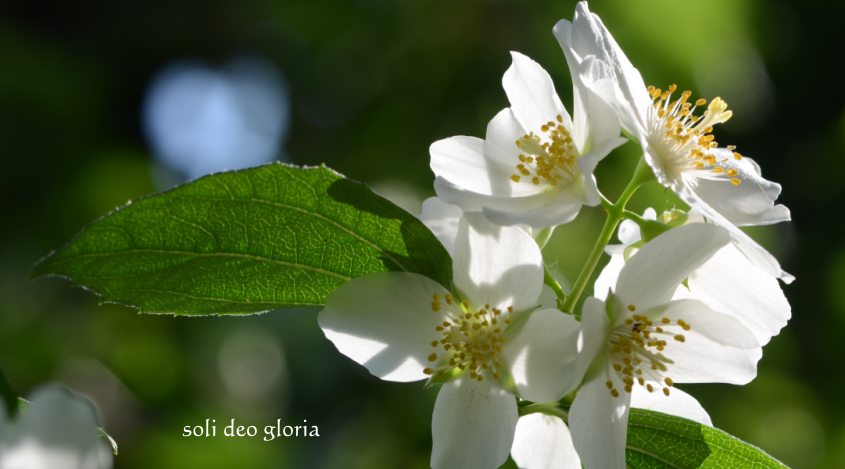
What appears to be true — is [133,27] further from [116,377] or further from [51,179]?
[116,377]

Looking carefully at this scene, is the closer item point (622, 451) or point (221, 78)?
point (622, 451)

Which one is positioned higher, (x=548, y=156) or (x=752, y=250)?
(x=548, y=156)

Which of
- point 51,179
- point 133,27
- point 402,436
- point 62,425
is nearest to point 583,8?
point 62,425

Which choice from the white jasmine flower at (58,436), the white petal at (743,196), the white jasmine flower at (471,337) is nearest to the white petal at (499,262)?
the white jasmine flower at (471,337)

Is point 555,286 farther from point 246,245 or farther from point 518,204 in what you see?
point 246,245

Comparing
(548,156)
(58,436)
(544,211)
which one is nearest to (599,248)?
(544,211)

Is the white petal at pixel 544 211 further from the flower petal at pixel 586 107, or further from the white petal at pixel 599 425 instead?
the white petal at pixel 599 425
